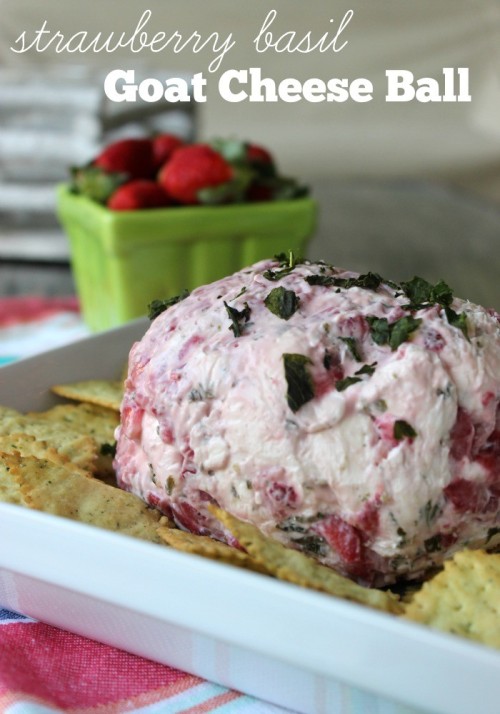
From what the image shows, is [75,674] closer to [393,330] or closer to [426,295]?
[393,330]

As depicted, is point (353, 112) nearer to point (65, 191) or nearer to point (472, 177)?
point (472, 177)

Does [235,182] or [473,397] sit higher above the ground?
[235,182]

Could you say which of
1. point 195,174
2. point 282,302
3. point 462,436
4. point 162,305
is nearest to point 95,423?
point 162,305

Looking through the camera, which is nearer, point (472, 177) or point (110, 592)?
point (110, 592)

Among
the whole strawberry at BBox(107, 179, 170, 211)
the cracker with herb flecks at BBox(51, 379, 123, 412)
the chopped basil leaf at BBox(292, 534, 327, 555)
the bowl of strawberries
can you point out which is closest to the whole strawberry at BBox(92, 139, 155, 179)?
the bowl of strawberries

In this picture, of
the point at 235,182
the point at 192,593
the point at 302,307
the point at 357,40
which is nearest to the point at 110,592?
the point at 192,593

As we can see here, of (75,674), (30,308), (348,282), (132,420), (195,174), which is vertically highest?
(195,174)
